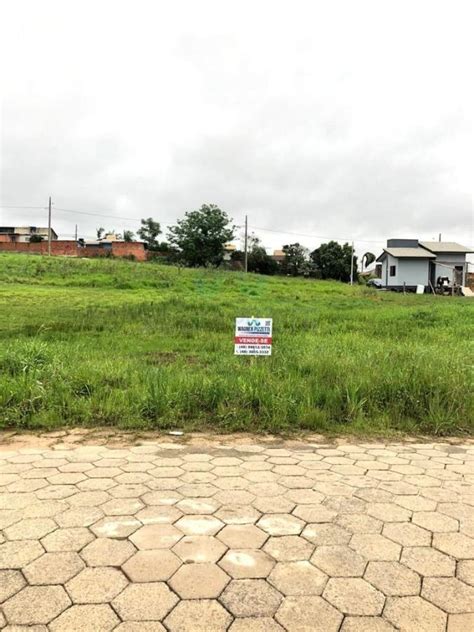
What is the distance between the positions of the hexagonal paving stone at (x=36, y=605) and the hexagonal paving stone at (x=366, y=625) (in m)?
1.16

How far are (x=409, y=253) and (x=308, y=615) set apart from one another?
1760 inches

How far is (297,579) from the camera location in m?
2.44

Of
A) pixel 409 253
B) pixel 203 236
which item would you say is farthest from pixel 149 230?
pixel 409 253

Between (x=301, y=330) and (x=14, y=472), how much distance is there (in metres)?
8.98

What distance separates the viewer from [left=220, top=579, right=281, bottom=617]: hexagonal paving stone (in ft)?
7.20

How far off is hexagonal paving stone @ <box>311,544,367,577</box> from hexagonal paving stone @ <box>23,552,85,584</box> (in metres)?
1.16

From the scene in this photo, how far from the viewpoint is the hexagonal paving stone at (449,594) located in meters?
2.25

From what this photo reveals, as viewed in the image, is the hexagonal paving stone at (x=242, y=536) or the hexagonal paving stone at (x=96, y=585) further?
the hexagonal paving stone at (x=242, y=536)

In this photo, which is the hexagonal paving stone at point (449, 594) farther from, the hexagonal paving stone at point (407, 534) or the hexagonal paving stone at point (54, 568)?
the hexagonal paving stone at point (54, 568)

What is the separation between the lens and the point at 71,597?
7.43ft

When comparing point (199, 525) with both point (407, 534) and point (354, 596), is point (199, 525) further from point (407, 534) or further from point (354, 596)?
point (407, 534)

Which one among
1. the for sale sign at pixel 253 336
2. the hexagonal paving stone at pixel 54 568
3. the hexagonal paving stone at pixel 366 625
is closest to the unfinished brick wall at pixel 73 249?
the for sale sign at pixel 253 336

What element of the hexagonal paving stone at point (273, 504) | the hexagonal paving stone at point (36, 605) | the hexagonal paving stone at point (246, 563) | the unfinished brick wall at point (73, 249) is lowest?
the hexagonal paving stone at point (36, 605)

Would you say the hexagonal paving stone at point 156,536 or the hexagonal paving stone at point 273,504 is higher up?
the hexagonal paving stone at point 273,504
